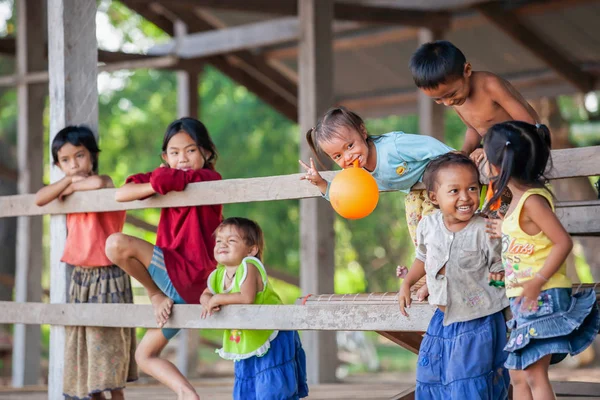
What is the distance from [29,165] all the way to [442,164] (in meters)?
5.63

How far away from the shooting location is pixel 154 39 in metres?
20.3

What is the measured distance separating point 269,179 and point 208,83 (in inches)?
586

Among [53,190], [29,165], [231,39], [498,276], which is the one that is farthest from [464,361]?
[231,39]

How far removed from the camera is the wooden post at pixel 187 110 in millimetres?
8844

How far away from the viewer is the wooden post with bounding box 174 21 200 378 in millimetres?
8844

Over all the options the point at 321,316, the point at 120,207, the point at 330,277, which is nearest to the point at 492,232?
the point at 321,316

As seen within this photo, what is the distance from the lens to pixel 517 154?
329 cm

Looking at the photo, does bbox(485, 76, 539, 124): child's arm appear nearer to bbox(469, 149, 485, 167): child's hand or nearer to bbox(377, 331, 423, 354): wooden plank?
bbox(469, 149, 485, 167): child's hand

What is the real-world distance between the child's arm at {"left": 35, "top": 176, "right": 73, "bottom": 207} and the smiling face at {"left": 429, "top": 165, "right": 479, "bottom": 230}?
7.38ft

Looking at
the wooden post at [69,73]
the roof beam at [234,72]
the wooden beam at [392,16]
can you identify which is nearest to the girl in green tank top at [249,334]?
the wooden post at [69,73]

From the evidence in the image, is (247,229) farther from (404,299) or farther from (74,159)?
(74,159)

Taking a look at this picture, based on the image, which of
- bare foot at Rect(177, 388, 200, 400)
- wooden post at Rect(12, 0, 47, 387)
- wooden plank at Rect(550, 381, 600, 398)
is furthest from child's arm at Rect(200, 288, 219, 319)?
wooden post at Rect(12, 0, 47, 387)

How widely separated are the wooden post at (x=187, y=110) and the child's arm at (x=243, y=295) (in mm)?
4630

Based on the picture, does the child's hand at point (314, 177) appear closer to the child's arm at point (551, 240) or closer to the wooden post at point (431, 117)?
the child's arm at point (551, 240)
